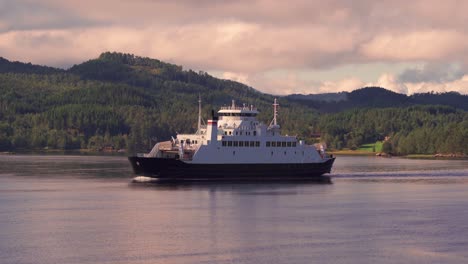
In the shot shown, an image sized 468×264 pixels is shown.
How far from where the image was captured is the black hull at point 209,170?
85.5 m

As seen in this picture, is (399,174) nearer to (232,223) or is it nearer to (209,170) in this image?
(209,170)

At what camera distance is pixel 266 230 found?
172 feet

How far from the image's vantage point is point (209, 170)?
86.6 m

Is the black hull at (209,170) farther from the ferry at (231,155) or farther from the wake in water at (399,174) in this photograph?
the wake in water at (399,174)

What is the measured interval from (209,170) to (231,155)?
2930 millimetres

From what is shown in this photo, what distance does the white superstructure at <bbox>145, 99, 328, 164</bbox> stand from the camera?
86.6 metres

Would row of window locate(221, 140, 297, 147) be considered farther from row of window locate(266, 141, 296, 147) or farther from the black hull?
the black hull

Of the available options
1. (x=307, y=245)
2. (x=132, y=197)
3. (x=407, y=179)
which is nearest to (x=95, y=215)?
(x=132, y=197)

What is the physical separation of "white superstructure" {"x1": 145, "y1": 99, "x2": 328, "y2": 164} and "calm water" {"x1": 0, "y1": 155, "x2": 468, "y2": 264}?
461 cm

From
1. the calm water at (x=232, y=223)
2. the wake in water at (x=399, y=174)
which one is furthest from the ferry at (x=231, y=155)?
the wake in water at (x=399, y=174)

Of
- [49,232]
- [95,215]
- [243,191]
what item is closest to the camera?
[49,232]

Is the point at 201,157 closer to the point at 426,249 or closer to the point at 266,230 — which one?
the point at 266,230

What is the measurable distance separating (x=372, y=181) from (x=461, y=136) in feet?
344

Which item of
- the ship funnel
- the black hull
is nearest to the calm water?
the black hull
